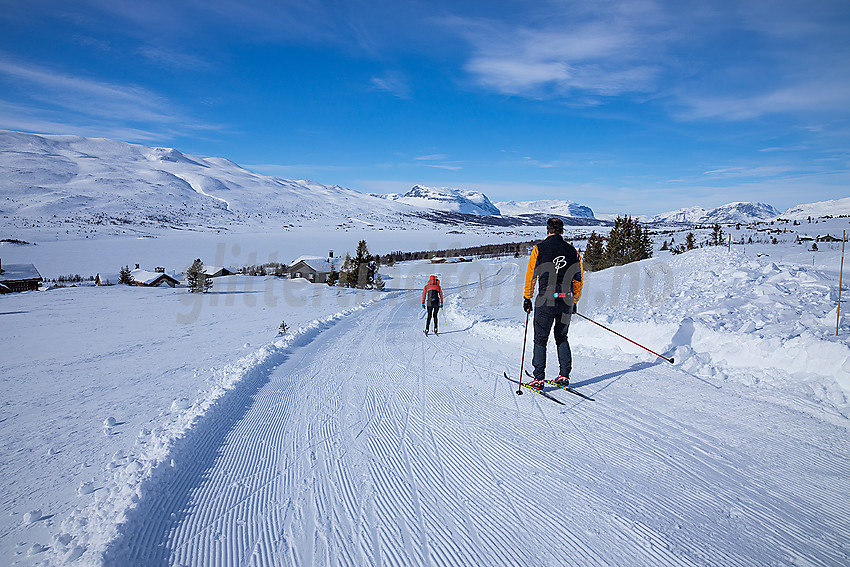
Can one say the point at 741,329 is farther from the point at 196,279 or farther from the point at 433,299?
the point at 196,279

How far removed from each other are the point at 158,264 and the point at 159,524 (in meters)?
72.5

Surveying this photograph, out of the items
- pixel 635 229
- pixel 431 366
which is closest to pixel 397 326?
pixel 431 366

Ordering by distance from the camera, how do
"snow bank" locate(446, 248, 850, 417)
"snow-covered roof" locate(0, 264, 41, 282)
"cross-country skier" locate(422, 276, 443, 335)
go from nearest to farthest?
"snow bank" locate(446, 248, 850, 417)
"cross-country skier" locate(422, 276, 443, 335)
"snow-covered roof" locate(0, 264, 41, 282)

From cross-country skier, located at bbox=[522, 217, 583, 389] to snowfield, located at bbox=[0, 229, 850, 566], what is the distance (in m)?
0.58

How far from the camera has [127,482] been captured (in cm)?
350

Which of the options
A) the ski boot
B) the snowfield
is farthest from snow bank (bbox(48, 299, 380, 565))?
the ski boot

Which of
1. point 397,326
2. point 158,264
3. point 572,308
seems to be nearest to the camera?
point 572,308

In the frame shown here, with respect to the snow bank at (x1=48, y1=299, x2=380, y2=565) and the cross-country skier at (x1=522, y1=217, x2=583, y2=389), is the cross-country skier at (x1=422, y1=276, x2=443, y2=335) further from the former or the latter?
the cross-country skier at (x1=522, y1=217, x2=583, y2=389)

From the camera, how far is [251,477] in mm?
3691

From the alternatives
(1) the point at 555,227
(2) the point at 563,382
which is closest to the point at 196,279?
(1) the point at 555,227

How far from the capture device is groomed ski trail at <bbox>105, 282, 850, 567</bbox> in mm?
2695

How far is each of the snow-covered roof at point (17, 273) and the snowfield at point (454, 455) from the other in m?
39.3

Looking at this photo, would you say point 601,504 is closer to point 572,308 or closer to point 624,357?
point 572,308

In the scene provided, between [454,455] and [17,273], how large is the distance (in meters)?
51.1
